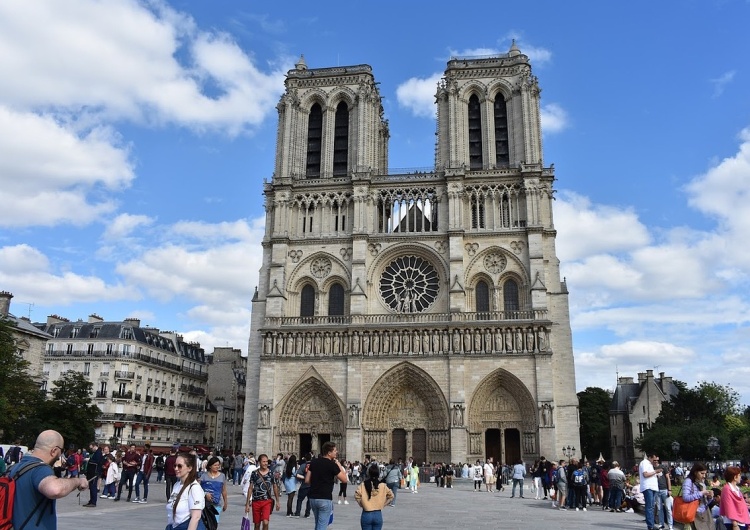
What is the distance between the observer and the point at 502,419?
110 ft

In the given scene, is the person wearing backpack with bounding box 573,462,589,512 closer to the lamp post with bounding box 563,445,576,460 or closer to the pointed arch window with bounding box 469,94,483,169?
the lamp post with bounding box 563,445,576,460

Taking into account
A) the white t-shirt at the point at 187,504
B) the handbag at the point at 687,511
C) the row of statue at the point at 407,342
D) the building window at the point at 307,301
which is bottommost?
the handbag at the point at 687,511

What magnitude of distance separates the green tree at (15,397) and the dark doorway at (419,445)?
17.4 m

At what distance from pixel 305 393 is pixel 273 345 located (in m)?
3.01

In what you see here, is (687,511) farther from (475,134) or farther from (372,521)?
(475,134)

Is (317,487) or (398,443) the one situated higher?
(398,443)

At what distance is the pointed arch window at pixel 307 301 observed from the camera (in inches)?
1460

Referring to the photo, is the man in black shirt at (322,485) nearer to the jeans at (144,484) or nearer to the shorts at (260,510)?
the shorts at (260,510)

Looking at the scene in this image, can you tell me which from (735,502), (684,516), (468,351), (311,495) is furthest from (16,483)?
(468,351)

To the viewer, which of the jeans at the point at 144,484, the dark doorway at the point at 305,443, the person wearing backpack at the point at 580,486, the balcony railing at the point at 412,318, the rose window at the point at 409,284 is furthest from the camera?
the rose window at the point at 409,284

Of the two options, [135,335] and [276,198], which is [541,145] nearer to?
[276,198]

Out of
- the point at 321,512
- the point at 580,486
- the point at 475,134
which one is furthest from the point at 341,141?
the point at 321,512

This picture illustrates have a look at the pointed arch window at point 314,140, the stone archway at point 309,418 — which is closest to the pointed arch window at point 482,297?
the stone archway at point 309,418

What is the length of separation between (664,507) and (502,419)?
70.6 feet
